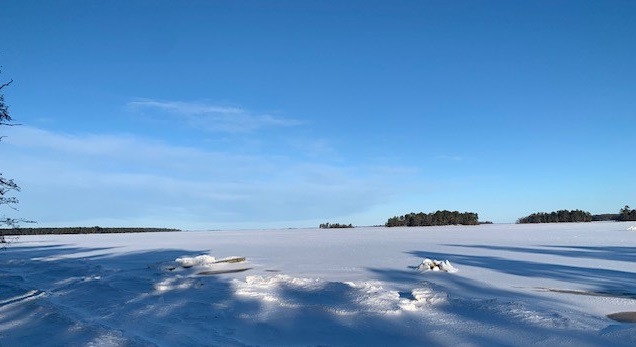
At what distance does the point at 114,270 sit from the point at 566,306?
1075 cm

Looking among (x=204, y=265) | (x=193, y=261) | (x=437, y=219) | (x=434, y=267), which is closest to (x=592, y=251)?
(x=434, y=267)

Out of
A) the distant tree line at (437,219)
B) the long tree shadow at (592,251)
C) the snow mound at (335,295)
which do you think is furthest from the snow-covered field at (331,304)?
the distant tree line at (437,219)

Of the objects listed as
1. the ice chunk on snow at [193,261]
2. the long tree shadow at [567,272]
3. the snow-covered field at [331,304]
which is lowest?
the snow-covered field at [331,304]

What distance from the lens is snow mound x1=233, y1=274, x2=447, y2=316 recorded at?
7.01 meters

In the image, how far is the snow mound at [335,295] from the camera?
7008 millimetres

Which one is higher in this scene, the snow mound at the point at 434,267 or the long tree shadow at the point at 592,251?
the long tree shadow at the point at 592,251

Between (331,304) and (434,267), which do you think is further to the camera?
(434,267)

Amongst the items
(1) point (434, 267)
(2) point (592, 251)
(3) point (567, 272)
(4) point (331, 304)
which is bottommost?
(4) point (331, 304)

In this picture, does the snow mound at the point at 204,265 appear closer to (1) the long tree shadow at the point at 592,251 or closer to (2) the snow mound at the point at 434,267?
(2) the snow mound at the point at 434,267

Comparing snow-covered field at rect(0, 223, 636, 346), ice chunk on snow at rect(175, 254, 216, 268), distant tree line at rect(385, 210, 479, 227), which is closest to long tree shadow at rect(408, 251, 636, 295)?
snow-covered field at rect(0, 223, 636, 346)

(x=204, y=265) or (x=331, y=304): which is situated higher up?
(x=204, y=265)

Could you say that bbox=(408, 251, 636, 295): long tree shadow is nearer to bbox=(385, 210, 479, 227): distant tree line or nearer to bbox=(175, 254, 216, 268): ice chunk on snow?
bbox=(175, 254, 216, 268): ice chunk on snow

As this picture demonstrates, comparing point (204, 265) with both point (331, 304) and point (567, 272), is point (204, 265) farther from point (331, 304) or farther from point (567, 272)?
point (567, 272)

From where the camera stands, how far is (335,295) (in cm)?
787
